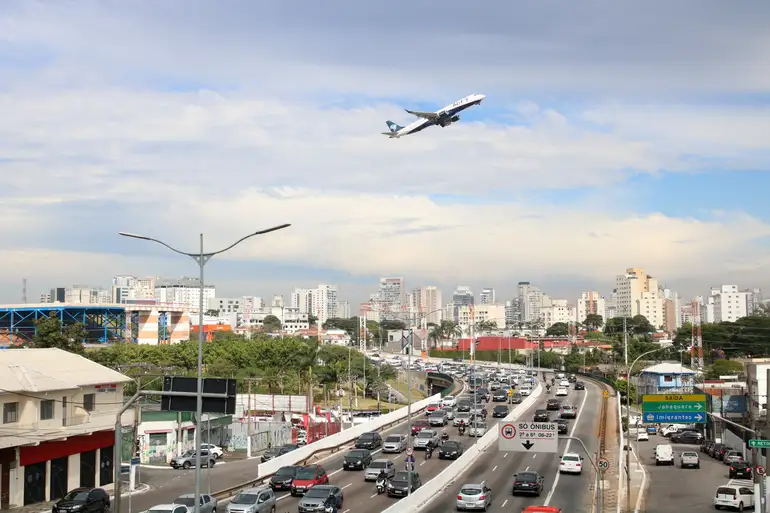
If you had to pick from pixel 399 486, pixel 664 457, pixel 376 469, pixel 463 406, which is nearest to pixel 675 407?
pixel 399 486

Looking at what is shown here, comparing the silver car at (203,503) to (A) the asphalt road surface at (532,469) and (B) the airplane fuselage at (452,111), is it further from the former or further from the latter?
(B) the airplane fuselage at (452,111)

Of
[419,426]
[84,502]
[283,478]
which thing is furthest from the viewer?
[419,426]

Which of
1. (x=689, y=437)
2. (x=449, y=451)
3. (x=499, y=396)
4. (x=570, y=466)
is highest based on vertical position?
(x=570, y=466)

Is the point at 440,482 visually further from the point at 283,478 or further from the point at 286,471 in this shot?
the point at 283,478

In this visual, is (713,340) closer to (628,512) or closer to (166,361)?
(166,361)

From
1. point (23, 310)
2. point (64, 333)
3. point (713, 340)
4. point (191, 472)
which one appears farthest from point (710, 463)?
point (713, 340)

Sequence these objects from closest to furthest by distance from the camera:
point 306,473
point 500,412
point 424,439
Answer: point 306,473
point 424,439
point 500,412

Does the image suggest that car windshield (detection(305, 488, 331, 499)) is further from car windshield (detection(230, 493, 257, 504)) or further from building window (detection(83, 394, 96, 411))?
building window (detection(83, 394, 96, 411))
